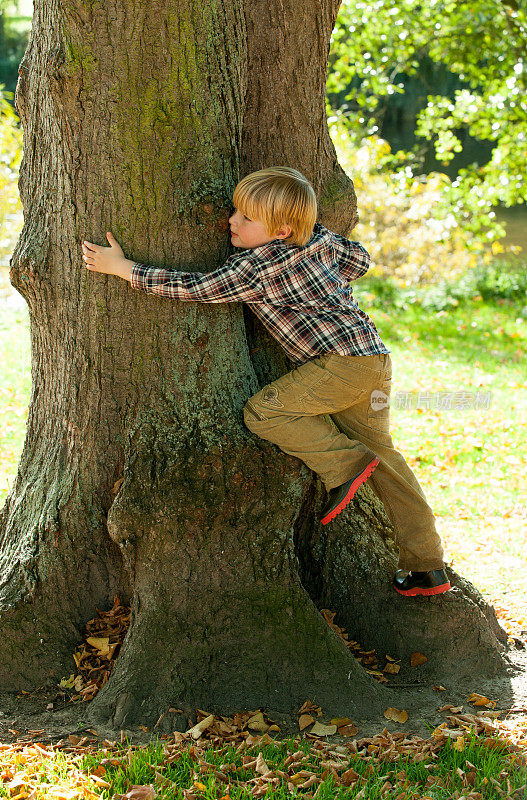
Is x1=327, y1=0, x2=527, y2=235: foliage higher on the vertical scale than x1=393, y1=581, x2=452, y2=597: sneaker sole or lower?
higher

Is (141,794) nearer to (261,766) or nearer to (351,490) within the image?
(261,766)

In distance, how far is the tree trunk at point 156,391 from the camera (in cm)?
290

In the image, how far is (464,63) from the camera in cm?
1252

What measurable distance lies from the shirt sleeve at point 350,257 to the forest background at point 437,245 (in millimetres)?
3094

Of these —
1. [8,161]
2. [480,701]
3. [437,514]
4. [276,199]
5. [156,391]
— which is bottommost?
[480,701]

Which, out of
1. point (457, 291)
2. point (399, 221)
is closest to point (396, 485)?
point (457, 291)

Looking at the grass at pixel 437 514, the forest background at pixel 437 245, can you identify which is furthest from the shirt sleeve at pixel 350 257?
the forest background at pixel 437 245

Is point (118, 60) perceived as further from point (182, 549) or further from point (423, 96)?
point (423, 96)

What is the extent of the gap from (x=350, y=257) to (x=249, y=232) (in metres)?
0.59

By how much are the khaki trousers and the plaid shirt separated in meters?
0.09

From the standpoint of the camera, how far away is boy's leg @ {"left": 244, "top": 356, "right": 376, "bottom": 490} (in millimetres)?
3002

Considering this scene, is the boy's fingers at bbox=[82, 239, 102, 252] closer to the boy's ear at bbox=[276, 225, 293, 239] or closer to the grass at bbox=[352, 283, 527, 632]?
the boy's ear at bbox=[276, 225, 293, 239]

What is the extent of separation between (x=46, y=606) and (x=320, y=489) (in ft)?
4.24

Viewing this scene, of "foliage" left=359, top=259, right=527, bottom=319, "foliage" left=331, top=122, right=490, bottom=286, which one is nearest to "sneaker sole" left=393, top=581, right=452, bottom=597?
"foliage" left=359, top=259, right=527, bottom=319
